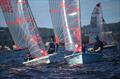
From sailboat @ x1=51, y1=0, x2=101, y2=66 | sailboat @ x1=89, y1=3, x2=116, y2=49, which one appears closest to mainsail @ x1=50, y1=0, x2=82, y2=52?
sailboat @ x1=51, y1=0, x2=101, y2=66

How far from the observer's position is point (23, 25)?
29.9m

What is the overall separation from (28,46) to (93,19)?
23.5 metres

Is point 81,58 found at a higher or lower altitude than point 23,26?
lower

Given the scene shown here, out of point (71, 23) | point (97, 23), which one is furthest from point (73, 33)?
point (97, 23)

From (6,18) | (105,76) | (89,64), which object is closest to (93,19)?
(6,18)

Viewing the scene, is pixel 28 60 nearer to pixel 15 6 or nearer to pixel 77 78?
pixel 15 6

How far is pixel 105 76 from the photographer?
1945 cm

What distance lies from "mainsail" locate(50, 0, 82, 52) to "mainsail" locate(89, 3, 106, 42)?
23.0 meters

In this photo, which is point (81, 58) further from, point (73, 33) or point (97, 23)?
point (97, 23)

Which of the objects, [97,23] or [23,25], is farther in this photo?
[97,23]

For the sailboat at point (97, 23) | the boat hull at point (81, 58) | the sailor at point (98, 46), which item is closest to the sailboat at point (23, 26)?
the boat hull at point (81, 58)

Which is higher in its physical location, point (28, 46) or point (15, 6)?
point (15, 6)

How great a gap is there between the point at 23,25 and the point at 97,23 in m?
24.1

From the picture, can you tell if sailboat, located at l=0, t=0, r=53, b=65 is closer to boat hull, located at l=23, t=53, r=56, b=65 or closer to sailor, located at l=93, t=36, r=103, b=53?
boat hull, located at l=23, t=53, r=56, b=65
